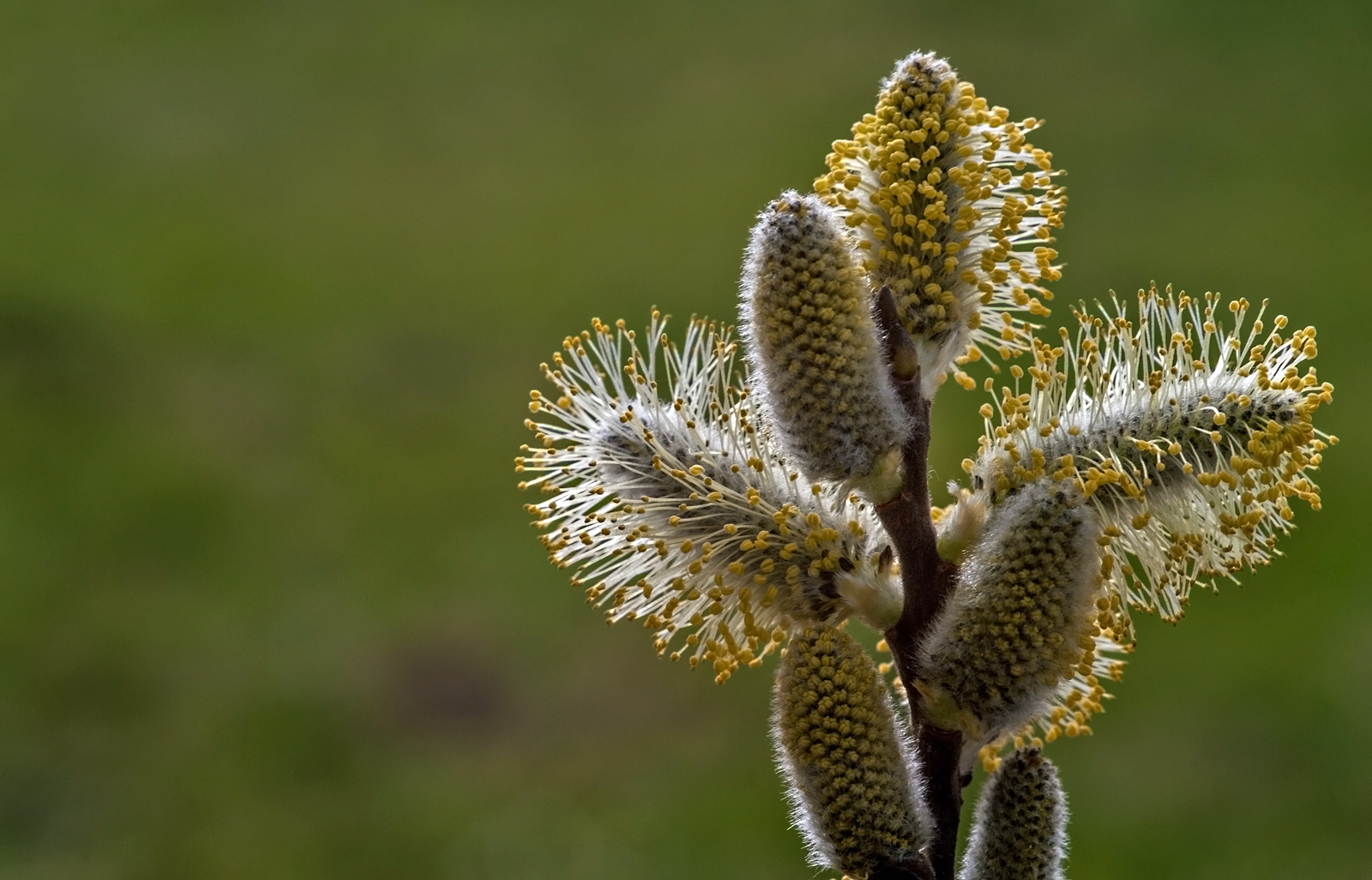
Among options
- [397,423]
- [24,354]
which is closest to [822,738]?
[397,423]

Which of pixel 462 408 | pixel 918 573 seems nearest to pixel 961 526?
pixel 918 573

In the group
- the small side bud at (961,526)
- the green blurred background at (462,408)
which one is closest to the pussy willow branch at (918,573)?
the small side bud at (961,526)

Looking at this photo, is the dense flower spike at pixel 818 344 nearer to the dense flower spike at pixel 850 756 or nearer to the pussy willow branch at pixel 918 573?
the pussy willow branch at pixel 918 573

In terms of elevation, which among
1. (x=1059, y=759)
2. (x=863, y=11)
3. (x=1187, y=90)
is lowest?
(x=1059, y=759)

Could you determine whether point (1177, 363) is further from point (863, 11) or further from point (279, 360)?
point (863, 11)

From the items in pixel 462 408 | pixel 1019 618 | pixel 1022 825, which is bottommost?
pixel 1022 825

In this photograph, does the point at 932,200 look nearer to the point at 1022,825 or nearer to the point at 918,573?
the point at 918,573
